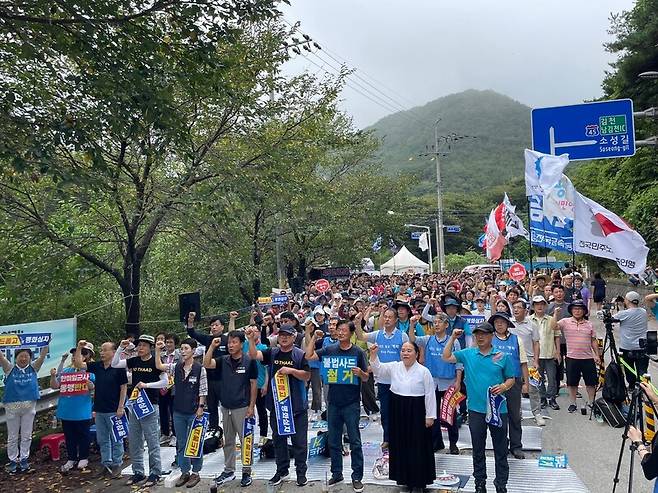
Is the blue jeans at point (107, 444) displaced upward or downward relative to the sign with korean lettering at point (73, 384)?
downward

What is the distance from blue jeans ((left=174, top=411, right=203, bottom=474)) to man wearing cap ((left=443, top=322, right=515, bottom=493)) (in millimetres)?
3467

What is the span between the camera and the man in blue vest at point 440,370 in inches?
291

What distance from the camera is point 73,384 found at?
25.9 feet

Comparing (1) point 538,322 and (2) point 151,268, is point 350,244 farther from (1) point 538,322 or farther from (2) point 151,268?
(1) point 538,322

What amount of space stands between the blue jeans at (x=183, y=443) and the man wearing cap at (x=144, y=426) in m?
0.32

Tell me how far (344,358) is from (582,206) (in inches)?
233

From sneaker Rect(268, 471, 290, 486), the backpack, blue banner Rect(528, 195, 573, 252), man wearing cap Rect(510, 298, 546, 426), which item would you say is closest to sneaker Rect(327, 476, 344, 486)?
sneaker Rect(268, 471, 290, 486)

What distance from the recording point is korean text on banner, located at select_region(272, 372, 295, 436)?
21.7 ft

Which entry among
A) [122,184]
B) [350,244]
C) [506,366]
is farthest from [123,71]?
[350,244]

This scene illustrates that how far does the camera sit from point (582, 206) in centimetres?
1000

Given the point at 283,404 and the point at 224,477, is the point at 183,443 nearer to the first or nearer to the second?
the point at 224,477

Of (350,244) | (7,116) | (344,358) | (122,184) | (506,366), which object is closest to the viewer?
(506,366)

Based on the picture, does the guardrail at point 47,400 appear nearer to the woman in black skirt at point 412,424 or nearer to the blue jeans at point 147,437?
the blue jeans at point 147,437

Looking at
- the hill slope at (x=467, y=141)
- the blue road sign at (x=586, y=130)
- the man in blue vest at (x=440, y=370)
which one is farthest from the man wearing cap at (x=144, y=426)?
the hill slope at (x=467, y=141)
